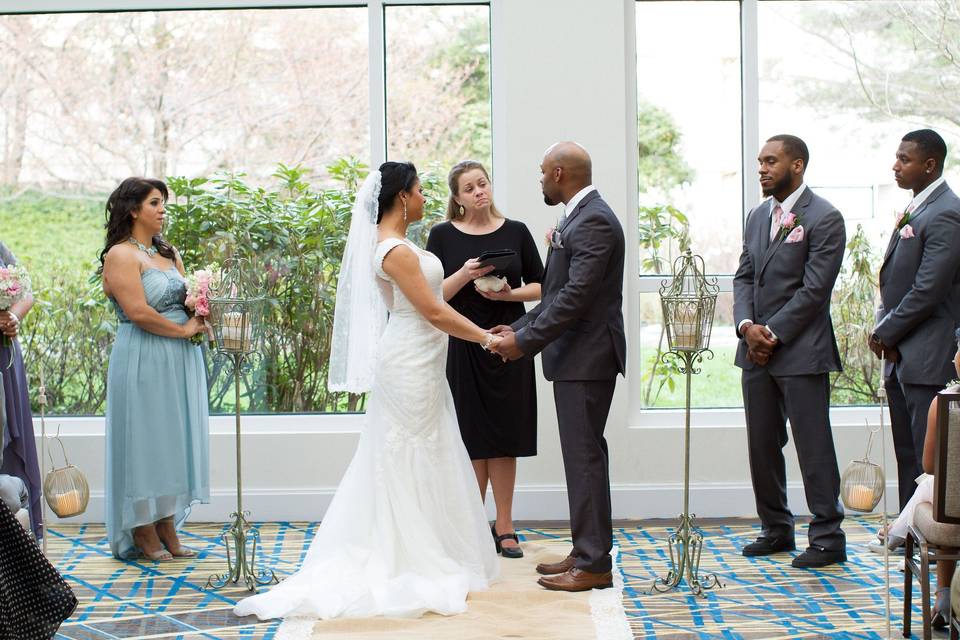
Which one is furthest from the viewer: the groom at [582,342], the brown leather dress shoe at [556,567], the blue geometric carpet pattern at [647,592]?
the brown leather dress shoe at [556,567]

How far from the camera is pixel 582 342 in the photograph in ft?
14.4

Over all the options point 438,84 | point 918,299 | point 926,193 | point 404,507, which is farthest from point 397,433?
point 438,84

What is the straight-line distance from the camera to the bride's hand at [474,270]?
195 inches

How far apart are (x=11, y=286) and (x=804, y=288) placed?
11.6 ft

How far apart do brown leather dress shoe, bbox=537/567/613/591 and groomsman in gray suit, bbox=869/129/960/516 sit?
1539 millimetres

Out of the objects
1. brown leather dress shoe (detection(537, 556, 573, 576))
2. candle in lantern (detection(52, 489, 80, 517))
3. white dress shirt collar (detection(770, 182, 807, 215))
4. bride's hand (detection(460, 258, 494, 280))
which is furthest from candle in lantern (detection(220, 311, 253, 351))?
white dress shirt collar (detection(770, 182, 807, 215))

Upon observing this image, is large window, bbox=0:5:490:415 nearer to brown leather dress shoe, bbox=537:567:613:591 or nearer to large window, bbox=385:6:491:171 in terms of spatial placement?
large window, bbox=385:6:491:171

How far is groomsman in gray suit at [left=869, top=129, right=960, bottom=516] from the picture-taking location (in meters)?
4.74

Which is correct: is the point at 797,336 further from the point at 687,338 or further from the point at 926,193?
the point at 926,193

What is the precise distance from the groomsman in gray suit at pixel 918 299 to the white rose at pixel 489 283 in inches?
67.9

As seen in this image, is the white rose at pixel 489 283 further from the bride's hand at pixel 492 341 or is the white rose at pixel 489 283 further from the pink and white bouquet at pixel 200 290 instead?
the pink and white bouquet at pixel 200 290

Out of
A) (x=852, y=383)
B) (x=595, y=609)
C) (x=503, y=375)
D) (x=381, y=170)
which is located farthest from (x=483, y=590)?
(x=852, y=383)

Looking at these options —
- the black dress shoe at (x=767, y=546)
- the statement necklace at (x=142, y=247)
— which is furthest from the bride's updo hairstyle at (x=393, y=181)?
the black dress shoe at (x=767, y=546)

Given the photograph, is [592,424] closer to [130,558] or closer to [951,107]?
[130,558]
